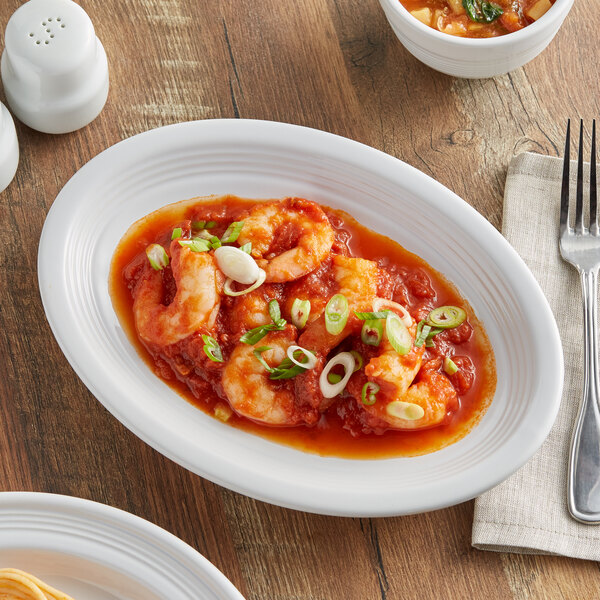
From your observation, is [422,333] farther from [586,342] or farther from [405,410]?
[586,342]

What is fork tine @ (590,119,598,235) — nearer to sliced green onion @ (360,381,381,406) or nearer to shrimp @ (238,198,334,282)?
shrimp @ (238,198,334,282)

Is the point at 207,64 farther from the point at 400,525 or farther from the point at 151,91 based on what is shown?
the point at 400,525

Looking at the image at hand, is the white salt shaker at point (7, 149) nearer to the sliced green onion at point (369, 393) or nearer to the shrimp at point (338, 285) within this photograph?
the shrimp at point (338, 285)

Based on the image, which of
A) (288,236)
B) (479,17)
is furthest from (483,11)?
(288,236)

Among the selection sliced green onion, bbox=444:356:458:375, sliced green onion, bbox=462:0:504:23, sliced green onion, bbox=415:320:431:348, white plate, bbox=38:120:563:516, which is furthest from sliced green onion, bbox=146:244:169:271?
sliced green onion, bbox=462:0:504:23

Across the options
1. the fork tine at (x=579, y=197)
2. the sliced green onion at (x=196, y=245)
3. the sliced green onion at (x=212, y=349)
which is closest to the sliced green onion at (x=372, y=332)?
the sliced green onion at (x=212, y=349)

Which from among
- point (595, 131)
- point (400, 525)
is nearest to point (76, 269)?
point (400, 525)
